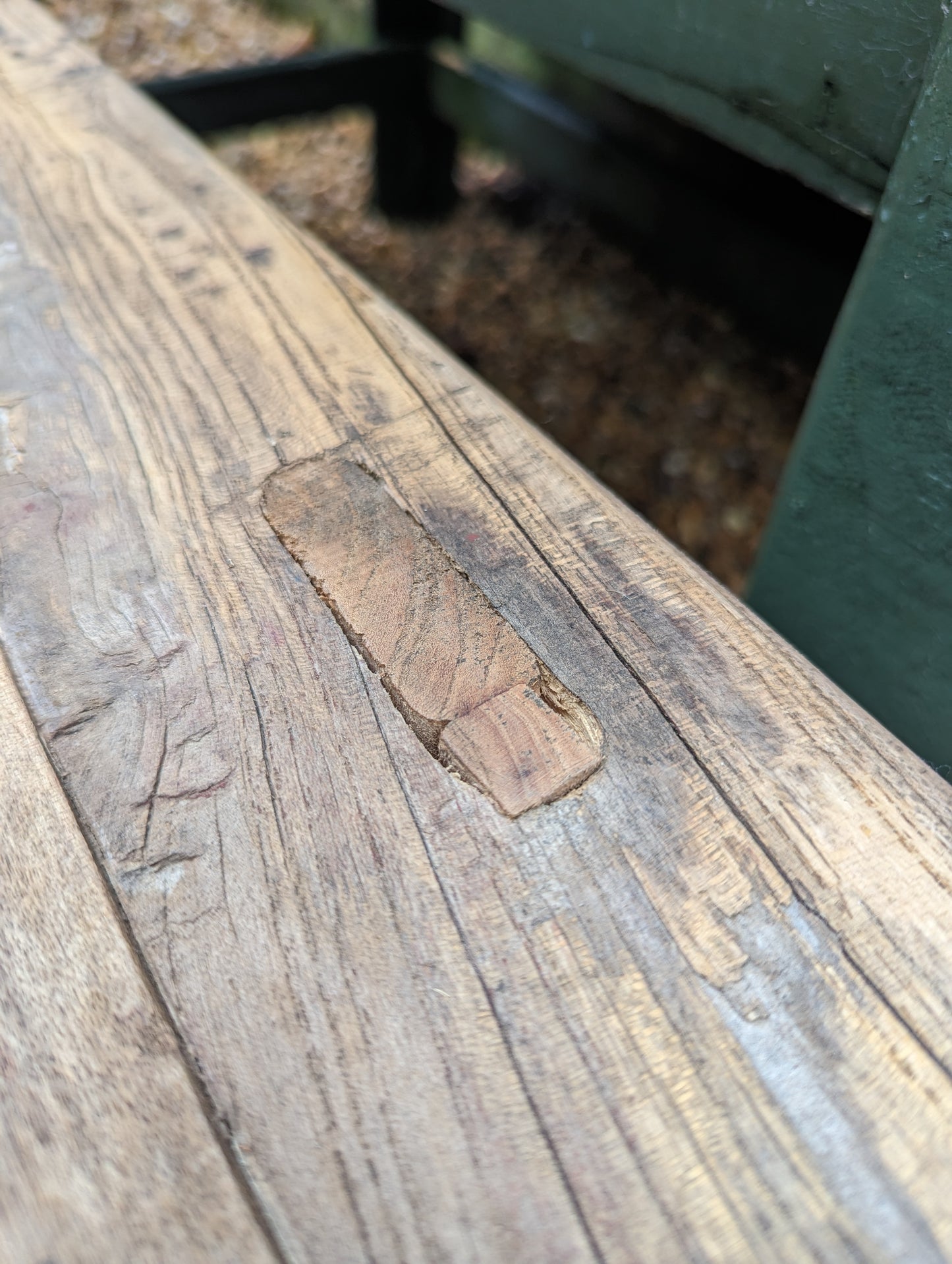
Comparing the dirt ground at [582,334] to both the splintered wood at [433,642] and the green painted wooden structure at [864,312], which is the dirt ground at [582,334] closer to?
the green painted wooden structure at [864,312]

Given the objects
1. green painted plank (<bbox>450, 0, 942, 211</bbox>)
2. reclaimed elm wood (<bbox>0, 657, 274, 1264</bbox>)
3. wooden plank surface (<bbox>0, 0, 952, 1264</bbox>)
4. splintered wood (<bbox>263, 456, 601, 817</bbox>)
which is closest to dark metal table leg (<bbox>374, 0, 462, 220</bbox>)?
green painted plank (<bbox>450, 0, 942, 211</bbox>)

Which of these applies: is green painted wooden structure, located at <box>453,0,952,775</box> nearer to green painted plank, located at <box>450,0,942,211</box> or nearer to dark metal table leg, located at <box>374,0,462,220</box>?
green painted plank, located at <box>450,0,942,211</box>

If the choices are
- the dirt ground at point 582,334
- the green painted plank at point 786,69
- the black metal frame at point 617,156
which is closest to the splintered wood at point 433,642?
the green painted plank at point 786,69

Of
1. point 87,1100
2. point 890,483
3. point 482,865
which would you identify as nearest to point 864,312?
point 890,483

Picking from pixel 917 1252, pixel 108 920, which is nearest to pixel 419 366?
pixel 108 920

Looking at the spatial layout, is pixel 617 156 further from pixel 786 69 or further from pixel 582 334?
pixel 786 69
